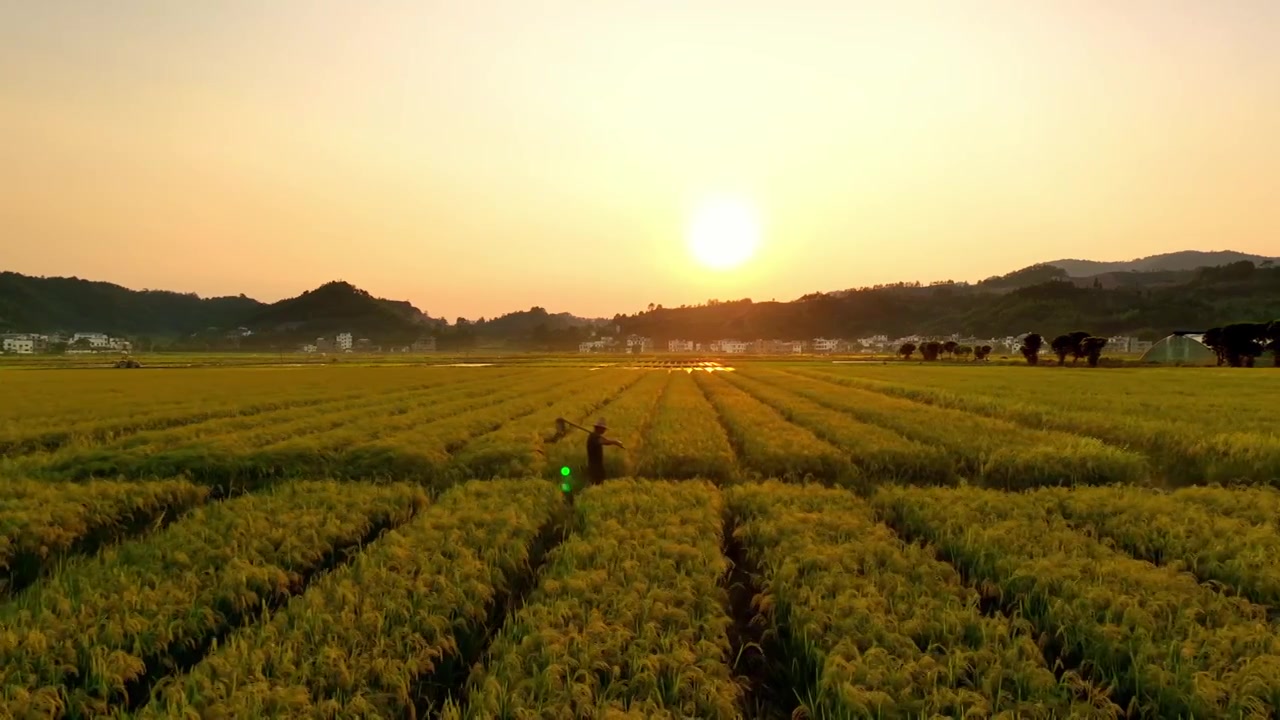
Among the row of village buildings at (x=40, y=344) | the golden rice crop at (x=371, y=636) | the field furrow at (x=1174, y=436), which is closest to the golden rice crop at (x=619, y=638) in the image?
the golden rice crop at (x=371, y=636)

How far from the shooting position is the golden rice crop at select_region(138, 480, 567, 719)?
4684mm

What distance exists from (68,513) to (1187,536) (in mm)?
16654

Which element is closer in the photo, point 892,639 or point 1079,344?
point 892,639

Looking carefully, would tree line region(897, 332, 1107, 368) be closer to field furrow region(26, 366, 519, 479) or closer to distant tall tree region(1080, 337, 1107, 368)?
distant tall tree region(1080, 337, 1107, 368)

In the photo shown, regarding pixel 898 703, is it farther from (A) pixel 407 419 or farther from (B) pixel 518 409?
(B) pixel 518 409

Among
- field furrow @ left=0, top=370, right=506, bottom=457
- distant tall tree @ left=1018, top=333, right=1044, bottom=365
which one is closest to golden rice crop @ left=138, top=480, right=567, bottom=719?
field furrow @ left=0, top=370, right=506, bottom=457

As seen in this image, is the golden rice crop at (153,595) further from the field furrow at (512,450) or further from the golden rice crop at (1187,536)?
the golden rice crop at (1187,536)

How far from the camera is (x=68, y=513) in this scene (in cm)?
1002

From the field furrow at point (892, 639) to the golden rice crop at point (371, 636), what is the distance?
10.1ft

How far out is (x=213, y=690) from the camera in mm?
4777

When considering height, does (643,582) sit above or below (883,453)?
above

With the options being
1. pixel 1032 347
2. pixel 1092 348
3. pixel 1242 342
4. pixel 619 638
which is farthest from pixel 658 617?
pixel 1242 342

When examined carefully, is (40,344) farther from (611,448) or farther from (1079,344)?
(1079,344)

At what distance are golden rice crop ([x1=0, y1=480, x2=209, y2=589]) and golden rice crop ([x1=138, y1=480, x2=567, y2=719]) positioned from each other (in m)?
5.06
